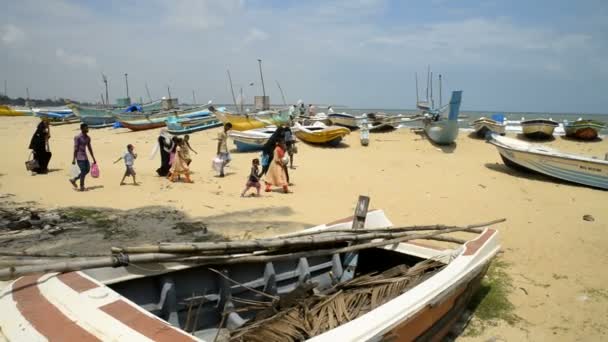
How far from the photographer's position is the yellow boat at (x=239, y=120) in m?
22.6

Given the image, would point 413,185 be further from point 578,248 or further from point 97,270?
point 97,270

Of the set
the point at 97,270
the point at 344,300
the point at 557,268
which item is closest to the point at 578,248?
the point at 557,268

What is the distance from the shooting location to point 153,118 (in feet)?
91.3

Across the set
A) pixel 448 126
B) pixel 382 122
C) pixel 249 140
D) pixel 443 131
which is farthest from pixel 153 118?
pixel 448 126

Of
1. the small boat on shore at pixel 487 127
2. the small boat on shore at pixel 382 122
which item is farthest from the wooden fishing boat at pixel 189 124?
the small boat on shore at pixel 487 127

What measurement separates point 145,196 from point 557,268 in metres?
8.37

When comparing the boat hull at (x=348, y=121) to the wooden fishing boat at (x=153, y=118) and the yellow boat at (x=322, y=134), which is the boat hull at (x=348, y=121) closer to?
the yellow boat at (x=322, y=134)

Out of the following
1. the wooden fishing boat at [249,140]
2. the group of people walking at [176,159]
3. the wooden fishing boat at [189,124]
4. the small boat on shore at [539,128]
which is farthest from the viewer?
the wooden fishing boat at [189,124]

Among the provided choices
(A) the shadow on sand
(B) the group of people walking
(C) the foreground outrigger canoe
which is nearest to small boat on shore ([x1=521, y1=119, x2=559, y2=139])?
(B) the group of people walking

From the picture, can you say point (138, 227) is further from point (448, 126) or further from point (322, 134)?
point (448, 126)

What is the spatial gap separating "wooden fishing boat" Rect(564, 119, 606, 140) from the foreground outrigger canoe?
69.5 ft

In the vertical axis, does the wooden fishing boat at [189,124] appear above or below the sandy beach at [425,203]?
above

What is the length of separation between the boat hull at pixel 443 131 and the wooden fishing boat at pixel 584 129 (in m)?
7.48

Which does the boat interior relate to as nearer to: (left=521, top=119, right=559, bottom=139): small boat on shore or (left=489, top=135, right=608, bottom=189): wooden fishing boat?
(left=489, top=135, right=608, bottom=189): wooden fishing boat
